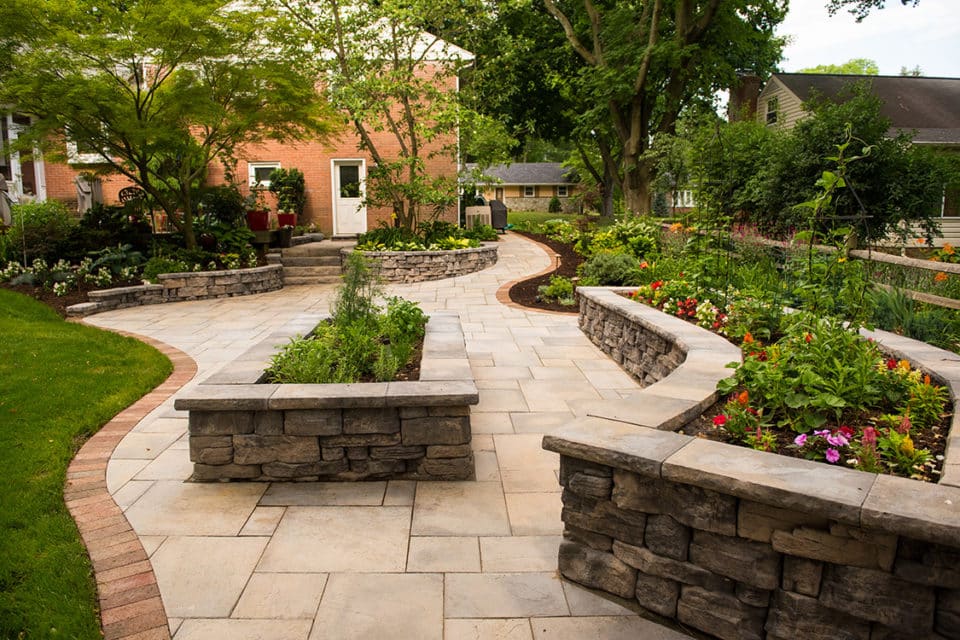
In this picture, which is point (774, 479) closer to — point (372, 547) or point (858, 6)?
point (372, 547)

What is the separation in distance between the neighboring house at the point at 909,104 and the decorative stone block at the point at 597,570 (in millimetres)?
19347

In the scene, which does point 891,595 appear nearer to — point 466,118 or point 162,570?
point 162,570

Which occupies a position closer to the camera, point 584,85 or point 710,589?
point 710,589

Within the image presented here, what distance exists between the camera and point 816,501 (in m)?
1.99

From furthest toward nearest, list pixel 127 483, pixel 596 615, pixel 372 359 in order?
1. pixel 372 359
2. pixel 127 483
3. pixel 596 615

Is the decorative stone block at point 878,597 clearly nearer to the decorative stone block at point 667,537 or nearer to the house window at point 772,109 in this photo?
the decorative stone block at point 667,537

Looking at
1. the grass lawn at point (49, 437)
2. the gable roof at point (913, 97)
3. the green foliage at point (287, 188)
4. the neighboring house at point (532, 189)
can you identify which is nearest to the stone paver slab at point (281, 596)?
the grass lawn at point (49, 437)

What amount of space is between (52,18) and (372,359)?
8.05 meters

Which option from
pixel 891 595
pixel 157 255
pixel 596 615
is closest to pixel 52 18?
pixel 157 255

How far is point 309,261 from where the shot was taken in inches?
511

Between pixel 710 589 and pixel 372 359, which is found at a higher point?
pixel 372 359

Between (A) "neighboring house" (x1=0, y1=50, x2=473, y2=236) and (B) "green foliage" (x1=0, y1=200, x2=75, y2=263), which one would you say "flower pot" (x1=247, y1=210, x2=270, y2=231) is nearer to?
(A) "neighboring house" (x1=0, y1=50, x2=473, y2=236)

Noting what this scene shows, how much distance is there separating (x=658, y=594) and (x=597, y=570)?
257 millimetres

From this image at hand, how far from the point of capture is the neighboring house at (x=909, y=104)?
62.8 ft
